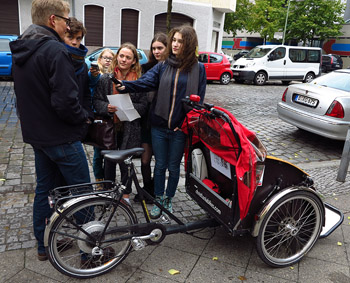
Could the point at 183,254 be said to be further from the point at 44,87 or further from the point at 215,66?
the point at 215,66

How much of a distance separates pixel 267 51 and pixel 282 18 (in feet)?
61.7

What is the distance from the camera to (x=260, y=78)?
671 inches

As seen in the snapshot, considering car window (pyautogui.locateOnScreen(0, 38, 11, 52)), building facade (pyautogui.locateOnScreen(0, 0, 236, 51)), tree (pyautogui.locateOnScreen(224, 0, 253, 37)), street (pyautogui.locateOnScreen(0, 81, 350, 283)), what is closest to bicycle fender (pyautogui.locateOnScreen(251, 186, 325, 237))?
street (pyautogui.locateOnScreen(0, 81, 350, 283))

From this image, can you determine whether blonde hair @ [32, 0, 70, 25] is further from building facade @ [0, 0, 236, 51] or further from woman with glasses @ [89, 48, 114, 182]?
building facade @ [0, 0, 236, 51]

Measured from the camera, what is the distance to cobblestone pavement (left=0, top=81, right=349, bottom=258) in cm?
352

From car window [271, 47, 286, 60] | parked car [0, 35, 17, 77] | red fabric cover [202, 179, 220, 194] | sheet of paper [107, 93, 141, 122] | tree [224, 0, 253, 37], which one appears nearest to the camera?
red fabric cover [202, 179, 220, 194]

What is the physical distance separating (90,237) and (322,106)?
537 centimetres

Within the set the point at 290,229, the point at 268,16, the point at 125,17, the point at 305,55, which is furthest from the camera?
the point at 268,16

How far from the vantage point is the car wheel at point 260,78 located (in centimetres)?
1689

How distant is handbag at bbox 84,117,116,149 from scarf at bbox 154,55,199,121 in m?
0.53

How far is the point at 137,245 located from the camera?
2.74m

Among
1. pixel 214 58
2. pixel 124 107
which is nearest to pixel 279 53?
pixel 214 58

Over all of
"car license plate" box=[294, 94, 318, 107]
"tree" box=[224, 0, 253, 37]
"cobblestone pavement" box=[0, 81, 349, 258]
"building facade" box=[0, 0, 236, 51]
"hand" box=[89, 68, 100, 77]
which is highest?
"tree" box=[224, 0, 253, 37]

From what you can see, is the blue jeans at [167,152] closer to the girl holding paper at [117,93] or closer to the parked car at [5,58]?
the girl holding paper at [117,93]
